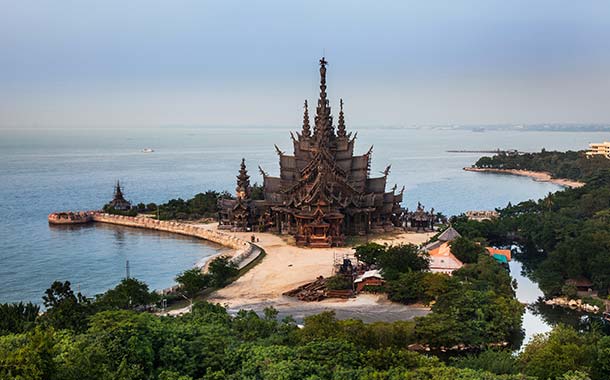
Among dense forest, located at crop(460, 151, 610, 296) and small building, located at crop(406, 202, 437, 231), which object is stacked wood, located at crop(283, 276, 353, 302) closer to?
dense forest, located at crop(460, 151, 610, 296)

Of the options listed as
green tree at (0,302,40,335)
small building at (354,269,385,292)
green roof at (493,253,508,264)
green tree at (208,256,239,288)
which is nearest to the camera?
green tree at (0,302,40,335)

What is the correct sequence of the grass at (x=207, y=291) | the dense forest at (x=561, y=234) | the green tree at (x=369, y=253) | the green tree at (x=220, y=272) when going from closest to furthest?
the grass at (x=207, y=291), the dense forest at (x=561, y=234), the green tree at (x=220, y=272), the green tree at (x=369, y=253)

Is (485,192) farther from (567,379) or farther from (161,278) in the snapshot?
(567,379)

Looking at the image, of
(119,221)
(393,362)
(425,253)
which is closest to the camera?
(393,362)

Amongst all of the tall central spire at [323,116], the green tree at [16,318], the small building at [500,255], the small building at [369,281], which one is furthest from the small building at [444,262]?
the green tree at [16,318]

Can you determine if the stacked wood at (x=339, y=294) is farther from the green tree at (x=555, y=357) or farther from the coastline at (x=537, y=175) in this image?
the coastline at (x=537, y=175)

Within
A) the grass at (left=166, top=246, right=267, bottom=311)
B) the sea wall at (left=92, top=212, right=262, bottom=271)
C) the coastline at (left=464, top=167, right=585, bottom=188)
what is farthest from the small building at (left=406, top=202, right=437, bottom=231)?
the coastline at (left=464, top=167, right=585, bottom=188)

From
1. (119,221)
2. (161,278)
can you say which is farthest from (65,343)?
(119,221)
